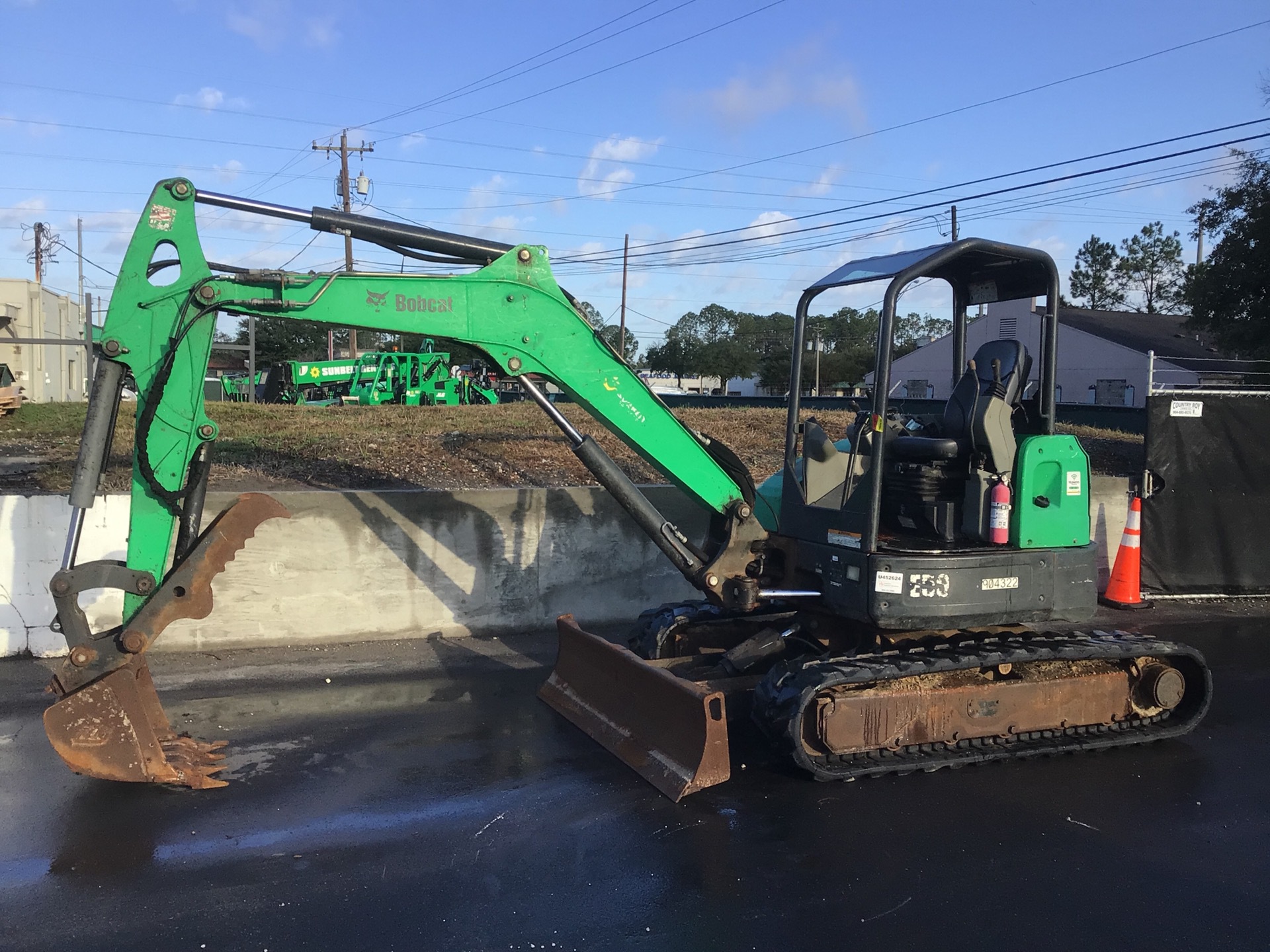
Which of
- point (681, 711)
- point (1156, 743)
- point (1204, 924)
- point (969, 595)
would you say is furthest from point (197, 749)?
point (1156, 743)

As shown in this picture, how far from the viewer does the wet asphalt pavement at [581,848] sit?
3889 millimetres

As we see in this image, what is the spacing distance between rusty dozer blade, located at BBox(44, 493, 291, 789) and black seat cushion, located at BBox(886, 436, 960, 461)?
355 centimetres

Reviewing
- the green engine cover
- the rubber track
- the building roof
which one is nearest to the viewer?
the rubber track

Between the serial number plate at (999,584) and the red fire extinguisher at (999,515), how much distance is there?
20 cm

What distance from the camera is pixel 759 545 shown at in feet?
20.3

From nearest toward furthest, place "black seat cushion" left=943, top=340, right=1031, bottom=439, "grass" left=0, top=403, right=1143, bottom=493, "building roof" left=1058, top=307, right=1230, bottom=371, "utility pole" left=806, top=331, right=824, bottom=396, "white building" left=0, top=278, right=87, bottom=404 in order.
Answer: "black seat cushion" left=943, top=340, right=1031, bottom=439 < "utility pole" left=806, top=331, right=824, bottom=396 < "grass" left=0, top=403, right=1143, bottom=493 < "white building" left=0, top=278, right=87, bottom=404 < "building roof" left=1058, top=307, right=1230, bottom=371

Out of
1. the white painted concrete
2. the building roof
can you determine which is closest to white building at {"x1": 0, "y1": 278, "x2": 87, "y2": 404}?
the white painted concrete

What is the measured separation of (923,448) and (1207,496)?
6.25m

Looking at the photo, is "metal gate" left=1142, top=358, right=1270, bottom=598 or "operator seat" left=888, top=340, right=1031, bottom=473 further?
"metal gate" left=1142, top=358, right=1270, bottom=598

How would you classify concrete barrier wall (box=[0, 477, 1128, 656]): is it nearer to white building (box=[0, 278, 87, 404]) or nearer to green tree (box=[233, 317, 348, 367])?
white building (box=[0, 278, 87, 404])

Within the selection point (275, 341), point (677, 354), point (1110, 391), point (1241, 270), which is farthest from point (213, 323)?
point (677, 354)

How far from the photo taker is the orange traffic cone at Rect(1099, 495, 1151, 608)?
988 centimetres

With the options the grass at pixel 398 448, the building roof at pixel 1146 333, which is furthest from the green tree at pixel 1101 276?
the grass at pixel 398 448

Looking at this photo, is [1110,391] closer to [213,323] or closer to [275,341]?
[275,341]
